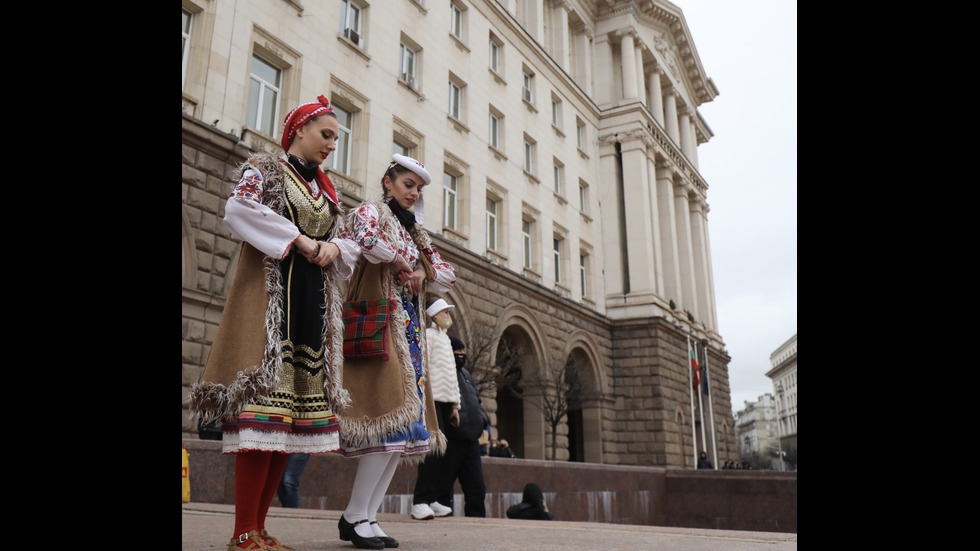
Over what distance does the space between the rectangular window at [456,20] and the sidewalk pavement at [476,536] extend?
18.6 m

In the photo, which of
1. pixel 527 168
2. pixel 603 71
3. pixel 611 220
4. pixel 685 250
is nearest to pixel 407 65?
pixel 527 168

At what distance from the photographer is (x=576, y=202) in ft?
90.5

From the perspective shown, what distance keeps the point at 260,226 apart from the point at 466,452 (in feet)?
13.1

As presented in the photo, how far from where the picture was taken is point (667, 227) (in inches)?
1335

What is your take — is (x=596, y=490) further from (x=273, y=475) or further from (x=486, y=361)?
(x=273, y=475)

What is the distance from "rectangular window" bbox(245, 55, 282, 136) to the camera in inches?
543

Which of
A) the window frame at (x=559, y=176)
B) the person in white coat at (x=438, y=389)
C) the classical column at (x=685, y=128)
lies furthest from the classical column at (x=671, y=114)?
the person in white coat at (x=438, y=389)

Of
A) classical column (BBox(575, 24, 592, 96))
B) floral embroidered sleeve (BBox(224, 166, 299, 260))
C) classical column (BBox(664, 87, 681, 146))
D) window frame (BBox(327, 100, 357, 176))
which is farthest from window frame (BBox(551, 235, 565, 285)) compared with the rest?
floral embroidered sleeve (BBox(224, 166, 299, 260))

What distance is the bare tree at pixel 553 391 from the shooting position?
2139 centimetres

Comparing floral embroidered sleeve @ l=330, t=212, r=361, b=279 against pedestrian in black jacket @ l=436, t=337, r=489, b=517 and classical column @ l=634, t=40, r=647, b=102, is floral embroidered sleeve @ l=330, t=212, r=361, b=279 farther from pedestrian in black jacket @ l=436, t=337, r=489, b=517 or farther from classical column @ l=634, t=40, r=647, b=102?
classical column @ l=634, t=40, r=647, b=102

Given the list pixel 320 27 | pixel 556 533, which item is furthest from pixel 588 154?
pixel 556 533

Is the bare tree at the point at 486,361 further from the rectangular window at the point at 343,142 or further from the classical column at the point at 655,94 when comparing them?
the classical column at the point at 655,94
